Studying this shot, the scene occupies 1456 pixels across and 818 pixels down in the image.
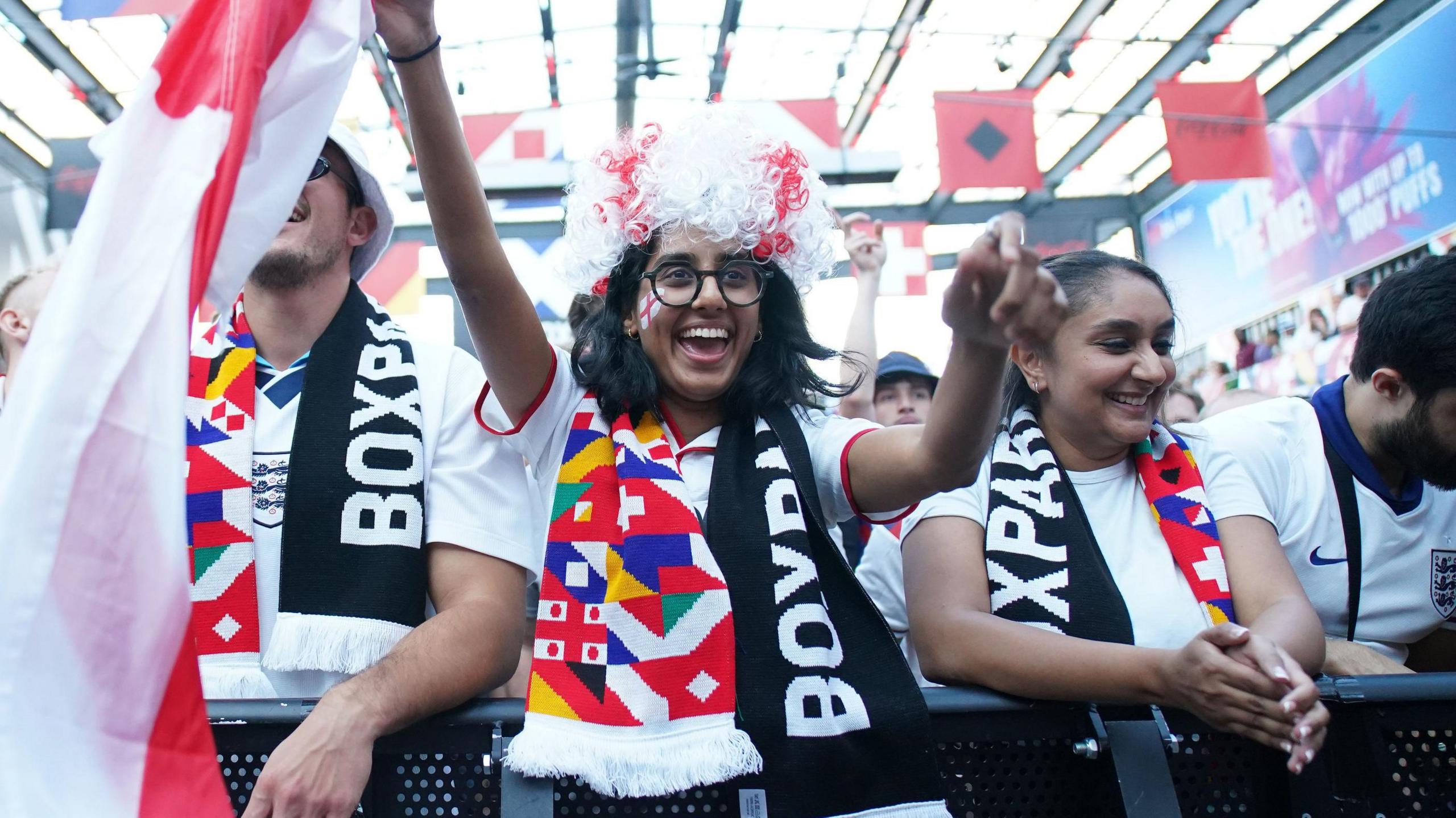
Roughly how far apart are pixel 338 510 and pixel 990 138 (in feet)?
18.9

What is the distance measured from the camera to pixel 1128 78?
11.2m

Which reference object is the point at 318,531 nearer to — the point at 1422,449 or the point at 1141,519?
the point at 1141,519

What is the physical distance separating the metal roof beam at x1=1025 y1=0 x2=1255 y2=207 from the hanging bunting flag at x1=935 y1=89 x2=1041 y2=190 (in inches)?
54.0

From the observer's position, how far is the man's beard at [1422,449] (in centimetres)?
209

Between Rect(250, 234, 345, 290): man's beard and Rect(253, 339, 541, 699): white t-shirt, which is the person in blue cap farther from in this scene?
Rect(250, 234, 345, 290): man's beard

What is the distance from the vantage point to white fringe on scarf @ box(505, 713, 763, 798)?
1422 millimetres

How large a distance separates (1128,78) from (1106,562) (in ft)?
35.2

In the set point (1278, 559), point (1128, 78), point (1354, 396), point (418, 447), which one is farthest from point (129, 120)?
point (1128, 78)

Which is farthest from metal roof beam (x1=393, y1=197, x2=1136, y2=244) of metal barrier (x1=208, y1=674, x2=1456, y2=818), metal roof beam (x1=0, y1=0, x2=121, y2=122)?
metal barrier (x1=208, y1=674, x2=1456, y2=818)

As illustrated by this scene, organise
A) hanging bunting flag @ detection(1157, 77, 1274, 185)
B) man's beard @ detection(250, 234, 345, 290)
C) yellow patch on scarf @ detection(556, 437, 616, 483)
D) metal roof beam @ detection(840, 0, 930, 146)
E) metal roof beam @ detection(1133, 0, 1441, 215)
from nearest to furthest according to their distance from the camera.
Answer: yellow patch on scarf @ detection(556, 437, 616, 483) < man's beard @ detection(250, 234, 345, 290) < hanging bunting flag @ detection(1157, 77, 1274, 185) < metal roof beam @ detection(1133, 0, 1441, 215) < metal roof beam @ detection(840, 0, 930, 146)

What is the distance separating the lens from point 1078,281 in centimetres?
205

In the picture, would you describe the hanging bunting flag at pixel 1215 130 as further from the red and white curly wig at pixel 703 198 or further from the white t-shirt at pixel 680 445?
the white t-shirt at pixel 680 445

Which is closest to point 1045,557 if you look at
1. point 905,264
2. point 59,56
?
point 905,264

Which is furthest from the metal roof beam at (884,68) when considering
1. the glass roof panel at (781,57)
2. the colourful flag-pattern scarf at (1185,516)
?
the colourful flag-pattern scarf at (1185,516)
